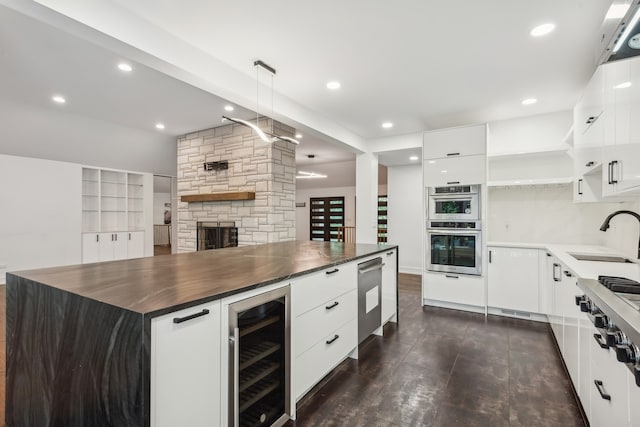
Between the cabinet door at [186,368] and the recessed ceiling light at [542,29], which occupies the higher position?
the recessed ceiling light at [542,29]

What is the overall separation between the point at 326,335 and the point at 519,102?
353 centimetres

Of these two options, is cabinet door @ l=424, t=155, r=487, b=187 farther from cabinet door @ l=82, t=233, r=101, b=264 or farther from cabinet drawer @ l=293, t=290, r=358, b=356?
cabinet door @ l=82, t=233, r=101, b=264

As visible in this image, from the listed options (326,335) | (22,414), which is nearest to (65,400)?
(22,414)

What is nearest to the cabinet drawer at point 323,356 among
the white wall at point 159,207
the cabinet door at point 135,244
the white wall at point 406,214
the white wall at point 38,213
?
the white wall at point 406,214

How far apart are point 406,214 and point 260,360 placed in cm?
554

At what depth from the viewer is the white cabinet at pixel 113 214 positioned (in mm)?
6219

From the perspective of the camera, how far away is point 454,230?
393 centimetres

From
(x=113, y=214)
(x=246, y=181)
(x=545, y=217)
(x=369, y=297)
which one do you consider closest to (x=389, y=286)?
(x=369, y=297)

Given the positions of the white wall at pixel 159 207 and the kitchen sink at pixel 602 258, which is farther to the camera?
the white wall at pixel 159 207

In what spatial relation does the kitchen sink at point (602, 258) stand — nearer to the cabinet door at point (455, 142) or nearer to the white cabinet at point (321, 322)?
the cabinet door at point (455, 142)

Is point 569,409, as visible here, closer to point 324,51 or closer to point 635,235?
point 635,235

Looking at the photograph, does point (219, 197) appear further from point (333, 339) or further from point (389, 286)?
point (333, 339)

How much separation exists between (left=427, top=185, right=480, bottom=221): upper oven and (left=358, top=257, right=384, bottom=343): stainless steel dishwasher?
1.52 m

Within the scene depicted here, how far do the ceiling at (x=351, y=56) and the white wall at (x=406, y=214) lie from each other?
2.27 m
